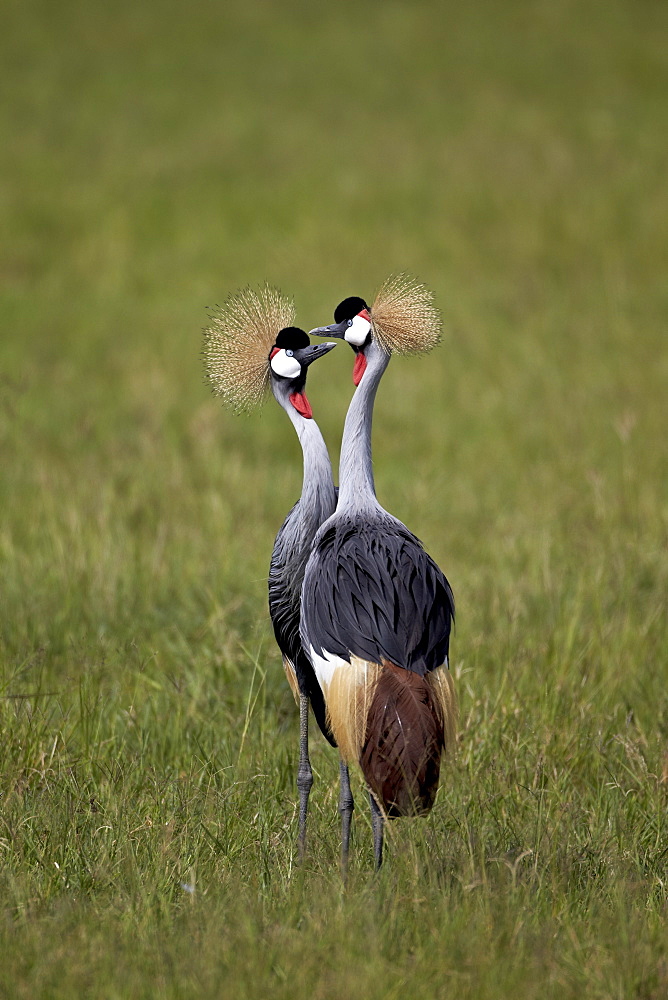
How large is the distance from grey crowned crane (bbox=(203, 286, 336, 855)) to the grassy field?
0.97ft

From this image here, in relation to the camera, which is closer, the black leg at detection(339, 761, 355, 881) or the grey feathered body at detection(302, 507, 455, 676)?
the grey feathered body at detection(302, 507, 455, 676)

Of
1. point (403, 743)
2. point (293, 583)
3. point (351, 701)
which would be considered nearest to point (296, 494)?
point (293, 583)

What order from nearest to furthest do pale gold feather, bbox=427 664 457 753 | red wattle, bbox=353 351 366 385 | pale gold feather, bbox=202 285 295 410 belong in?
pale gold feather, bbox=427 664 457 753
red wattle, bbox=353 351 366 385
pale gold feather, bbox=202 285 295 410

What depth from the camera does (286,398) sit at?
3.00 m

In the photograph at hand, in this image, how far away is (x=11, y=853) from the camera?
2.85 meters

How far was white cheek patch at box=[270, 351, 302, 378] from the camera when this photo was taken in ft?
9.69

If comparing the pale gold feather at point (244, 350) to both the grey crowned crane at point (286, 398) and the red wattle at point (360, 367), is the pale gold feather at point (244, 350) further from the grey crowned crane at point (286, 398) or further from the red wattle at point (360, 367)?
the red wattle at point (360, 367)

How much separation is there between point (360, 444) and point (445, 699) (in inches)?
26.3

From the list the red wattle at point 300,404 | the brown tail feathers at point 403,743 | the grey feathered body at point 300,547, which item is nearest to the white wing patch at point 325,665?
the brown tail feathers at point 403,743

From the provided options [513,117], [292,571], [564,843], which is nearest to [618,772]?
[564,843]

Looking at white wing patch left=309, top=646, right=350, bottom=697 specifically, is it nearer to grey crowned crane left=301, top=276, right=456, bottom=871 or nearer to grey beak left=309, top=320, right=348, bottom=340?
grey crowned crane left=301, top=276, right=456, bottom=871

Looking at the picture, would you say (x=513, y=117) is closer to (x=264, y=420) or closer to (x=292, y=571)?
(x=264, y=420)

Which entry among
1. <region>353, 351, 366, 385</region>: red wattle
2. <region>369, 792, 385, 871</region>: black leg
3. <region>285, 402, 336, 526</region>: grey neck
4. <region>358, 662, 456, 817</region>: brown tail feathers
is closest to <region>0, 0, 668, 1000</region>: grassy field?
<region>369, 792, 385, 871</region>: black leg

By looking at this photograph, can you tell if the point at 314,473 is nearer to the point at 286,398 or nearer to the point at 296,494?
the point at 286,398
